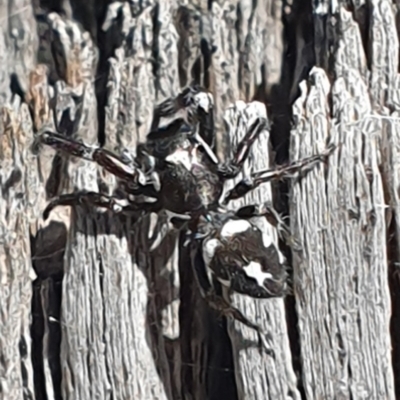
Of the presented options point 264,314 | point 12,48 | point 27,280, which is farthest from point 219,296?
point 12,48

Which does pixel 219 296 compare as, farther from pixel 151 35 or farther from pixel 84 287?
pixel 151 35

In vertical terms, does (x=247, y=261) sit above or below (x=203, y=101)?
below

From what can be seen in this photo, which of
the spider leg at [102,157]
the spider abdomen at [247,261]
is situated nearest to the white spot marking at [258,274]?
the spider abdomen at [247,261]

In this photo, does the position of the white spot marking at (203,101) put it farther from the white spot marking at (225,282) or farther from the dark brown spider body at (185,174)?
the white spot marking at (225,282)

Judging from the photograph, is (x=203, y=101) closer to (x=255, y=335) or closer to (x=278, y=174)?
(x=278, y=174)

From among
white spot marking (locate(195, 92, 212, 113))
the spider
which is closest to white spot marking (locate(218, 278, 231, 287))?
the spider

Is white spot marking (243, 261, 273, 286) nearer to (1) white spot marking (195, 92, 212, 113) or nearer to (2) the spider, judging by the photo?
(2) the spider

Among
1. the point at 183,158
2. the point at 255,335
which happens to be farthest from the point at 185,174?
the point at 255,335
